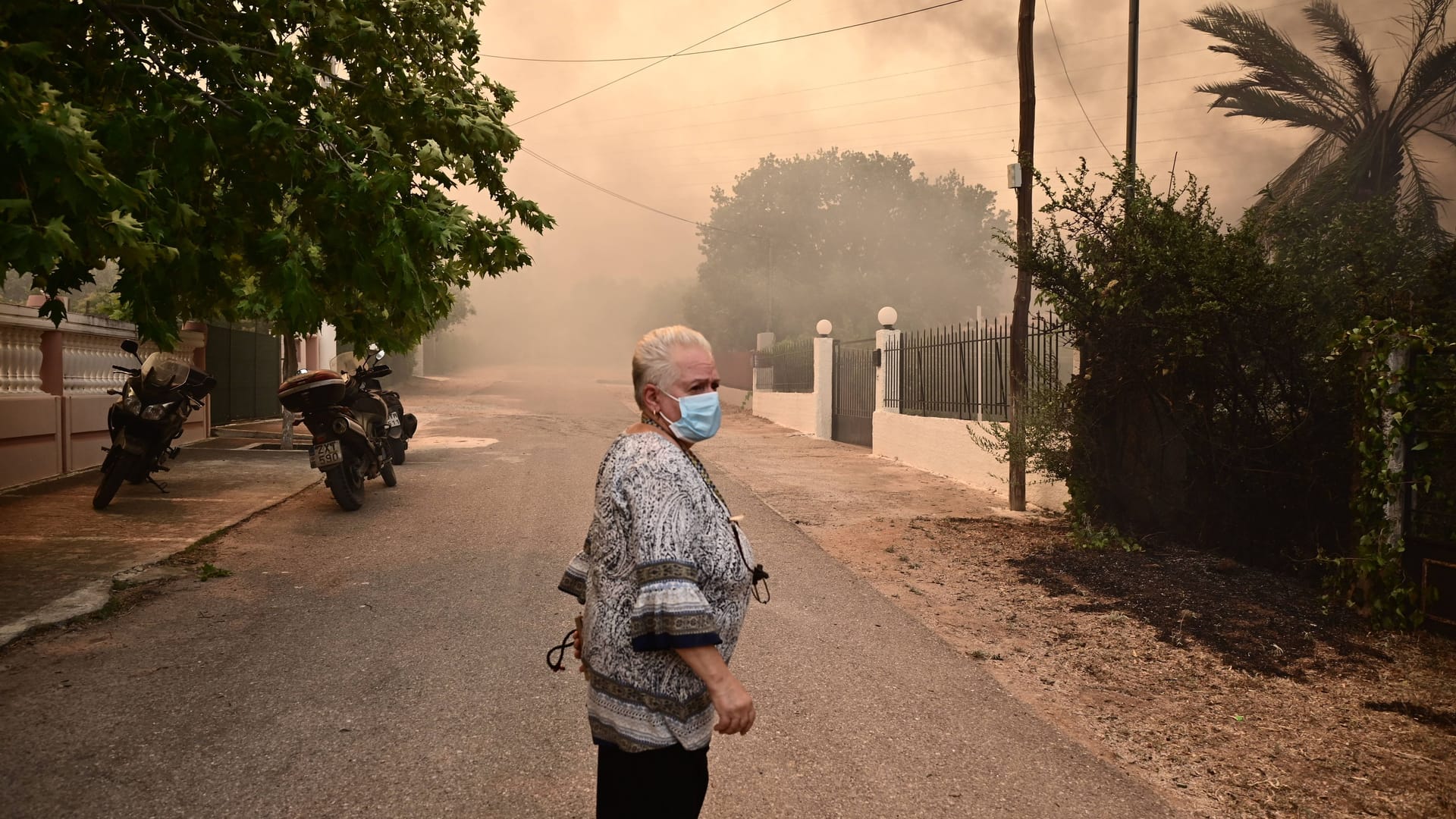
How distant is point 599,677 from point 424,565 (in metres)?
5.03

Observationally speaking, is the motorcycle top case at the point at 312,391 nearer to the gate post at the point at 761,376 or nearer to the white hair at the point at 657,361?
the white hair at the point at 657,361

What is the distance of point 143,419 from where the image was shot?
27.5ft

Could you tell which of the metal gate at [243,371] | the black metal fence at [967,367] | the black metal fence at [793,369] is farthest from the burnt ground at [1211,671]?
the black metal fence at [793,369]

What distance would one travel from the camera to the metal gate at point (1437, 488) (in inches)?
207

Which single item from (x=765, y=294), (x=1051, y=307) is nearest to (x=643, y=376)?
(x=1051, y=307)

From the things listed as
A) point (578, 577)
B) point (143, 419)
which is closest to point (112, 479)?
point (143, 419)

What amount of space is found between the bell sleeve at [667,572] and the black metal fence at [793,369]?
2123cm

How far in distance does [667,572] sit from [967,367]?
11.6 metres

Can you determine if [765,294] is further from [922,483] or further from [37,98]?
[37,98]

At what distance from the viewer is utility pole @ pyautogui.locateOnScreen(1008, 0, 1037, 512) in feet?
30.9

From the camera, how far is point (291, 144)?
5.76m

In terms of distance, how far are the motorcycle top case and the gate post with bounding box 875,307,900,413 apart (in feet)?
32.3

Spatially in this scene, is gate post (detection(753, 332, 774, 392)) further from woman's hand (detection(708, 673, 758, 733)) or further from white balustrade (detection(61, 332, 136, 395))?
woman's hand (detection(708, 673, 758, 733))

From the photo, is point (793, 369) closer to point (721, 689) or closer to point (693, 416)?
point (693, 416)
